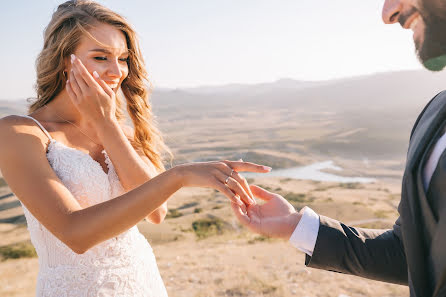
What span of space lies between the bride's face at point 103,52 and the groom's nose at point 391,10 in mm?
1871

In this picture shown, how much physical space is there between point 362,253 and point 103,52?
222cm

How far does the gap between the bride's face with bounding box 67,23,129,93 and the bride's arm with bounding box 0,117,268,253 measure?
746 mm

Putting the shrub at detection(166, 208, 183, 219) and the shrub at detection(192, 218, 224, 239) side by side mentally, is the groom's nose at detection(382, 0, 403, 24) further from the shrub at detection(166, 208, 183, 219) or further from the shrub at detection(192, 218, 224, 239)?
the shrub at detection(166, 208, 183, 219)

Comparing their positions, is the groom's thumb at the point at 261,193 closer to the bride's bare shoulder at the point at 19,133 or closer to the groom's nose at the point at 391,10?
the groom's nose at the point at 391,10

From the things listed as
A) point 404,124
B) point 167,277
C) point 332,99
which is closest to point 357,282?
point 167,277

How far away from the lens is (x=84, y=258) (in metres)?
2.54

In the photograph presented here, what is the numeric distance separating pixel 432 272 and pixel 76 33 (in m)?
2.64

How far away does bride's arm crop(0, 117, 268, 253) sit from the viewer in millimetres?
2062

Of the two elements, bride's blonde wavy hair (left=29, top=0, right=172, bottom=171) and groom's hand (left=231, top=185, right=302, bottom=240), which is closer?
groom's hand (left=231, top=185, right=302, bottom=240)

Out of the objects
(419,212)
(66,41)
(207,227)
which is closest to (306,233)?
(419,212)

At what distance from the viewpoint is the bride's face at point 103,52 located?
9.14 ft

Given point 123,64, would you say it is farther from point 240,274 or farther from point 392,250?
point 240,274

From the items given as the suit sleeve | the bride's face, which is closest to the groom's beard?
the suit sleeve

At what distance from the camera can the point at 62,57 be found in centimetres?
285
